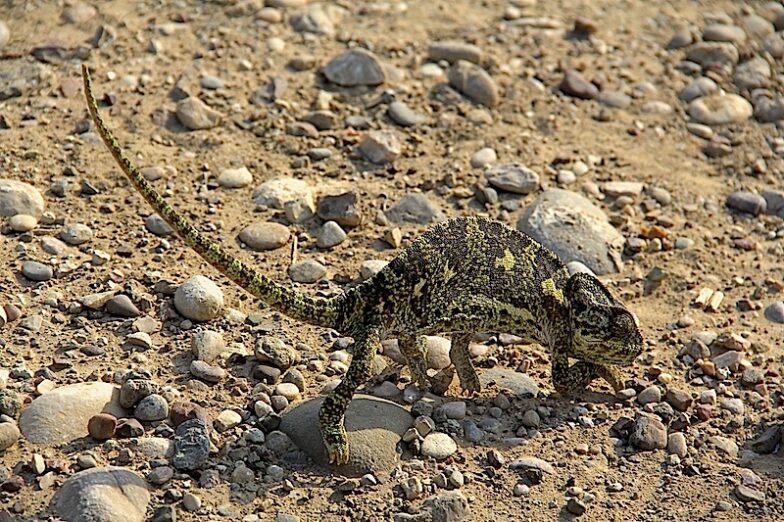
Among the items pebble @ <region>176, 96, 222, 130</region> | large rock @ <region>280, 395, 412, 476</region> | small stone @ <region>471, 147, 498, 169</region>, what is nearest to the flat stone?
pebble @ <region>176, 96, 222, 130</region>

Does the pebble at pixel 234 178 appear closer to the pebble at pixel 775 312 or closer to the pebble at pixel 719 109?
the pebble at pixel 775 312

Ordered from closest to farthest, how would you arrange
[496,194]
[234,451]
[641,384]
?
1. [234,451]
2. [641,384]
3. [496,194]

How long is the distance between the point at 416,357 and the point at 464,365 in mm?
306

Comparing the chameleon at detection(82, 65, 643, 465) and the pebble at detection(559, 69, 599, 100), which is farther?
the pebble at detection(559, 69, 599, 100)

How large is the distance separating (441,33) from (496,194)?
106 inches

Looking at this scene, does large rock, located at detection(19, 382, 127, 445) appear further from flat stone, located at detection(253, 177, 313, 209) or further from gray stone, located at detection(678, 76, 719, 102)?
gray stone, located at detection(678, 76, 719, 102)

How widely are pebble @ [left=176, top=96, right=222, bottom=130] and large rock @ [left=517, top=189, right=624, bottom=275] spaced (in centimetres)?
273

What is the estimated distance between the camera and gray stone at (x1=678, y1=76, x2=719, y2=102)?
37.2 ft

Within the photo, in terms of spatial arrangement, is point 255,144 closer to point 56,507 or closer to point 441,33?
point 441,33

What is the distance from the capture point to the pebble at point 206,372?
7.17m

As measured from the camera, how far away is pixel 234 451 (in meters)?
6.64

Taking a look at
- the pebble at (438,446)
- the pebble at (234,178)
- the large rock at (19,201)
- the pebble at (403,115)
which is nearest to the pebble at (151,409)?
the pebble at (438,446)

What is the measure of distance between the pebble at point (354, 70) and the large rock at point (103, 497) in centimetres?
516

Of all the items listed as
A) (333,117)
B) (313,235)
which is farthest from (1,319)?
(333,117)
